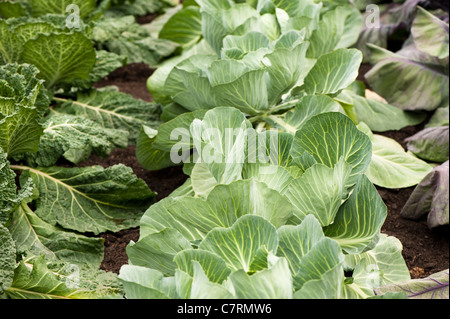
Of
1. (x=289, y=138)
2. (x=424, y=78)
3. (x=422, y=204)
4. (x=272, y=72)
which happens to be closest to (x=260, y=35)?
(x=272, y=72)

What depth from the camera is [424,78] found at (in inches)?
128

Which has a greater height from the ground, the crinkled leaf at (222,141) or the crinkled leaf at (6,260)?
the crinkled leaf at (222,141)

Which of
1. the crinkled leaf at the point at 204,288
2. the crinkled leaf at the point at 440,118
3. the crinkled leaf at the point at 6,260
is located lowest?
the crinkled leaf at the point at 440,118

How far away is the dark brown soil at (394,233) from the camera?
7.16ft

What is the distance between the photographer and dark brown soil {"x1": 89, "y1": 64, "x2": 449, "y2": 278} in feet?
7.16

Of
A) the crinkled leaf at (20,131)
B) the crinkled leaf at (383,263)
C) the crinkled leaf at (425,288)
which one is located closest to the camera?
the crinkled leaf at (425,288)

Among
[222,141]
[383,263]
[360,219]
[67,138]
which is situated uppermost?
[222,141]

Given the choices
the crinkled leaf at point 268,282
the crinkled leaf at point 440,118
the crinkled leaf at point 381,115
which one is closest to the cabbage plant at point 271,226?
the crinkled leaf at point 268,282

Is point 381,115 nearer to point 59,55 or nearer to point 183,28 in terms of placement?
point 183,28

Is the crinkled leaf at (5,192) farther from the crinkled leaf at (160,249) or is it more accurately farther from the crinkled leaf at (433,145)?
the crinkled leaf at (433,145)

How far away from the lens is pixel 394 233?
2.38 meters

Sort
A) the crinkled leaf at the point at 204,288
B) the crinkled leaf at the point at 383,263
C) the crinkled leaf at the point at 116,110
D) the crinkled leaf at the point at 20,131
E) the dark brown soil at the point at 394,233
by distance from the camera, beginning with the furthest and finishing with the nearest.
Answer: the crinkled leaf at the point at 116,110 → the dark brown soil at the point at 394,233 → the crinkled leaf at the point at 20,131 → the crinkled leaf at the point at 383,263 → the crinkled leaf at the point at 204,288

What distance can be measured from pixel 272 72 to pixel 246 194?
846 millimetres

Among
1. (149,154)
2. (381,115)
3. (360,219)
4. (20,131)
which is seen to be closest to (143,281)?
(360,219)
